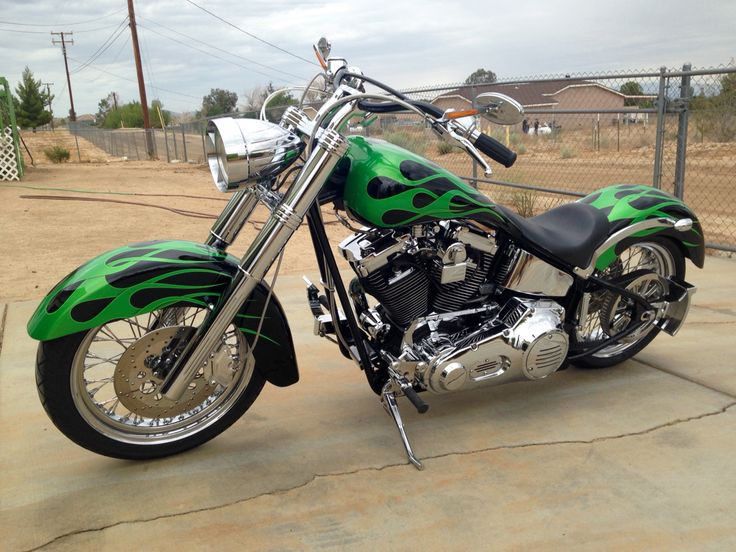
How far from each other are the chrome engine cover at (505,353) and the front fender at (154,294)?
0.62 m

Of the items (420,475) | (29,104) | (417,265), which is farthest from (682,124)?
(29,104)

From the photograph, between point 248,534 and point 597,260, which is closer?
point 248,534

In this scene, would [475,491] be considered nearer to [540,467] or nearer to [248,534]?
[540,467]

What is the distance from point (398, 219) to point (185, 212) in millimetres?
7549

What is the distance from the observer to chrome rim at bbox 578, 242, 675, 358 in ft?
11.3

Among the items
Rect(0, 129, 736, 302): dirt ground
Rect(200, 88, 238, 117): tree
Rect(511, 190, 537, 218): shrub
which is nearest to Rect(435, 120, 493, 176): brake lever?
Rect(0, 129, 736, 302): dirt ground

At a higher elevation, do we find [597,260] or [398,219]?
[398,219]

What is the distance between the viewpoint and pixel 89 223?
8.67 meters

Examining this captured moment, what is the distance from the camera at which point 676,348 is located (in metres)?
3.92

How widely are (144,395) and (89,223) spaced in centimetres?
669

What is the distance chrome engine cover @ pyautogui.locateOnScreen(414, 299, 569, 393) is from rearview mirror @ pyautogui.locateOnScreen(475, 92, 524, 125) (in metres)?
0.93

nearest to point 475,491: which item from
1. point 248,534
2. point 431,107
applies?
point 248,534

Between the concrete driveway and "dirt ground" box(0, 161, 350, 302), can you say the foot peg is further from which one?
"dirt ground" box(0, 161, 350, 302)

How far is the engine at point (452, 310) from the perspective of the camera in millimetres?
2766
